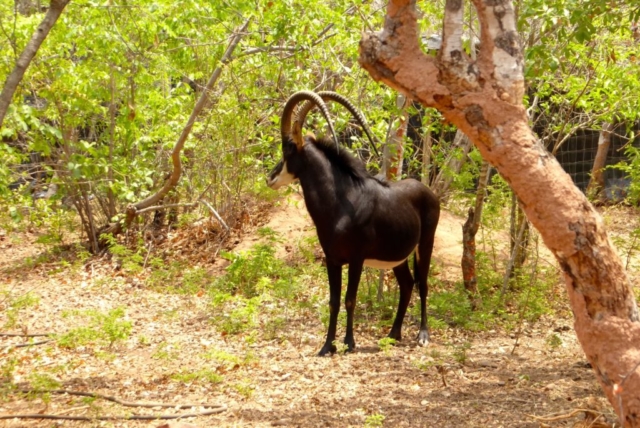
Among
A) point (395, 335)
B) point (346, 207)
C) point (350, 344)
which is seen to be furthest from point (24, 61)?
point (395, 335)

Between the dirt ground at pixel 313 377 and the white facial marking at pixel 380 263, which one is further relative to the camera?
the white facial marking at pixel 380 263

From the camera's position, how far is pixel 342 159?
7395 millimetres

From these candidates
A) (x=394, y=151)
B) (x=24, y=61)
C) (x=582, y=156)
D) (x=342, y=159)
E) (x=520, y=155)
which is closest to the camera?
(x=520, y=155)

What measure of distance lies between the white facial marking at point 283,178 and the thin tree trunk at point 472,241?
2211mm

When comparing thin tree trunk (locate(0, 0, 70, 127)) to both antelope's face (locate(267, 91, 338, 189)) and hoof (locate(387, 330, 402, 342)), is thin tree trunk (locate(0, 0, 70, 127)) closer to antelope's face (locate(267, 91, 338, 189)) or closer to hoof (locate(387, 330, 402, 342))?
antelope's face (locate(267, 91, 338, 189))

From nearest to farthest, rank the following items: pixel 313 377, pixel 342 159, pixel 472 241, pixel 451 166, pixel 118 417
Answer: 1. pixel 118 417
2. pixel 313 377
3. pixel 342 159
4. pixel 472 241
5. pixel 451 166

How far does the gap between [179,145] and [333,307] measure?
4021 mm

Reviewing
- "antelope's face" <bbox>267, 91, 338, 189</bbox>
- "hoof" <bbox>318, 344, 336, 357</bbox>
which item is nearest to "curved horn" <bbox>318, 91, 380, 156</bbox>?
"antelope's face" <bbox>267, 91, 338, 189</bbox>

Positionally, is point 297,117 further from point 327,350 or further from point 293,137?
point 327,350

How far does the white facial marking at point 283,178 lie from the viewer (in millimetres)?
7414

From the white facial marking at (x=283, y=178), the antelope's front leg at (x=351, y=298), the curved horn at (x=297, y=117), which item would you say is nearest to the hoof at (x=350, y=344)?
the antelope's front leg at (x=351, y=298)

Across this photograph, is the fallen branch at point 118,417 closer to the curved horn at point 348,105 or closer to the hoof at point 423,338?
the hoof at point 423,338

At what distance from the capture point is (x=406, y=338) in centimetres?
769

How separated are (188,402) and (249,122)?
5734mm
